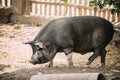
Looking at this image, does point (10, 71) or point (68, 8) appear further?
point (68, 8)

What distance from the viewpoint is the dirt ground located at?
7900 mm

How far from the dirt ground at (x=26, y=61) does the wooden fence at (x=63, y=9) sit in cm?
Answer: 110

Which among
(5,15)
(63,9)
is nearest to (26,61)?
(63,9)

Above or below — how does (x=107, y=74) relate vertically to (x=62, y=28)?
below

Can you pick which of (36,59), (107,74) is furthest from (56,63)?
(107,74)

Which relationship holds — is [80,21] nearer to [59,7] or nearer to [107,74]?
[107,74]

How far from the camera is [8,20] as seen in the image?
591 inches

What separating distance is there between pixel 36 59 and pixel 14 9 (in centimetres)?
714

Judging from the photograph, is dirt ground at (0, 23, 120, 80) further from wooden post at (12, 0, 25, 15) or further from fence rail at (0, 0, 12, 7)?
fence rail at (0, 0, 12, 7)

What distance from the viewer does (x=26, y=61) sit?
966 cm

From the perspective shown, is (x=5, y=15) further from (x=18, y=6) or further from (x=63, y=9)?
(x=63, y=9)

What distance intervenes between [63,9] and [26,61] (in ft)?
17.1

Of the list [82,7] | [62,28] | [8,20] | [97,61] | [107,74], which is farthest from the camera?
[8,20]

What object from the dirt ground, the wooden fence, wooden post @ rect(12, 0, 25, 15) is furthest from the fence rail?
the dirt ground
